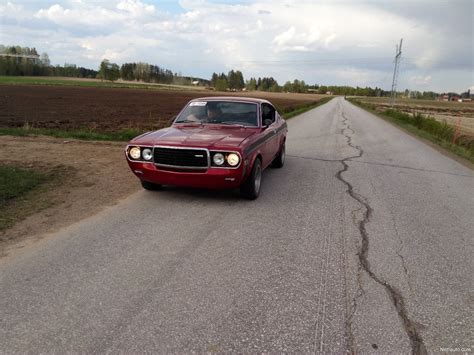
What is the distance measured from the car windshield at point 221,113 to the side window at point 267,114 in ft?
0.88

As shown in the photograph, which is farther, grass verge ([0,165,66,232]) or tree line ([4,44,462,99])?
tree line ([4,44,462,99])

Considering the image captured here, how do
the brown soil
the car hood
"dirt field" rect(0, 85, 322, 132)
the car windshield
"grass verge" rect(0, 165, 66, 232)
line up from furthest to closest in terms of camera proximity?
"dirt field" rect(0, 85, 322, 132) < the car windshield < the car hood < "grass verge" rect(0, 165, 66, 232) < the brown soil

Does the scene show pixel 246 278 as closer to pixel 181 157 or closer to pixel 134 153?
pixel 181 157

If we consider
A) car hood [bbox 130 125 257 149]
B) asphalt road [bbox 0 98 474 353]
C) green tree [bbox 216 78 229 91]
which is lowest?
asphalt road [bbox 0 98 474 353]

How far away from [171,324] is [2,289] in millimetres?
1521

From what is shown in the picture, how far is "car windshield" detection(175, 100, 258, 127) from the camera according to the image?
6.63 metres

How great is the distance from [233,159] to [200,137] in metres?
0.75

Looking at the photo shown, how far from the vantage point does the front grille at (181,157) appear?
520 centimetres

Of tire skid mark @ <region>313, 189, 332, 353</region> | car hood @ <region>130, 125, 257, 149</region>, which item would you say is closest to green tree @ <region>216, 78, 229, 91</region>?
car hood @ <region>130, 125, 257, 149</region>

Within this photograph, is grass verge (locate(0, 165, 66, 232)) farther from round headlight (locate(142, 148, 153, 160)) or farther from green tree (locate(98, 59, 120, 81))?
green tree (locate(98, 59, 120, 81))

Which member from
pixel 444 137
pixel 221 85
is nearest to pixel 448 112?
pixel 444 137

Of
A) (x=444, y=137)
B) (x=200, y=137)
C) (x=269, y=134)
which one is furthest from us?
(x=444, y=137)

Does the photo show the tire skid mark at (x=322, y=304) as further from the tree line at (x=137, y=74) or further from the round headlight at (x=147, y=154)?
the tree line at (x=137, y=74)

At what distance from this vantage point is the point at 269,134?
680 centimetres
